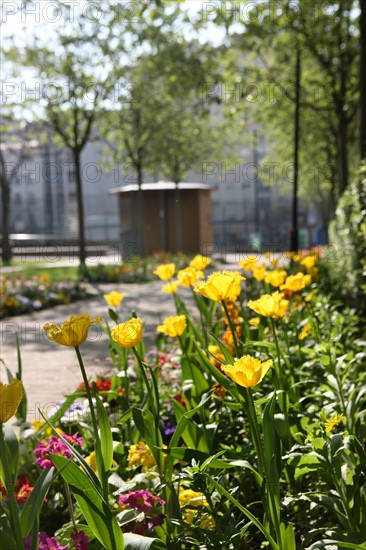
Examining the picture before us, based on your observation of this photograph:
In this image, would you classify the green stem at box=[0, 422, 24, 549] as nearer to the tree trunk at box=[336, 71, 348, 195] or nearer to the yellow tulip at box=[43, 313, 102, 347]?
the yellow tulip at box=[43, 313, 102, 347]

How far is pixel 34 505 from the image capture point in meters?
1.65

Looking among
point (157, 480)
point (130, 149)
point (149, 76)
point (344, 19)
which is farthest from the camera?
point (130, 149)

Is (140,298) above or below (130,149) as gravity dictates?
below

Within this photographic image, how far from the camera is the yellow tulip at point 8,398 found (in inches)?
60.3

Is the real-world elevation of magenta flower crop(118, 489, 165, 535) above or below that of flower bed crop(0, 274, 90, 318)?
above

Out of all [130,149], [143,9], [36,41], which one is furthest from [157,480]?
[130,149]

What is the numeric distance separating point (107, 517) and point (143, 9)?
7.69 m

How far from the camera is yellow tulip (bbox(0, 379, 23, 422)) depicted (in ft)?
5.03

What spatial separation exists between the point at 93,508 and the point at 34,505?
0.18 metres

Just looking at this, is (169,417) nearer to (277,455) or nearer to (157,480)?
(157,480)

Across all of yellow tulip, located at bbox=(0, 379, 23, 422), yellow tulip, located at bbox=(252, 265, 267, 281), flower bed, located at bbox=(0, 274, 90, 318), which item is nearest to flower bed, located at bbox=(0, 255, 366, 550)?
yellow tulip, located at bbox=(0, 379, 23, 422)

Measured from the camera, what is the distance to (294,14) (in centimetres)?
1356

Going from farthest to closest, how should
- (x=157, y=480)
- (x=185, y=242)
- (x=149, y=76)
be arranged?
(x=185, y=242) < (x=149, y=76) < (x=157, y=480)

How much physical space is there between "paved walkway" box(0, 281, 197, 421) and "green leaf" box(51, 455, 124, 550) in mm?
1330
